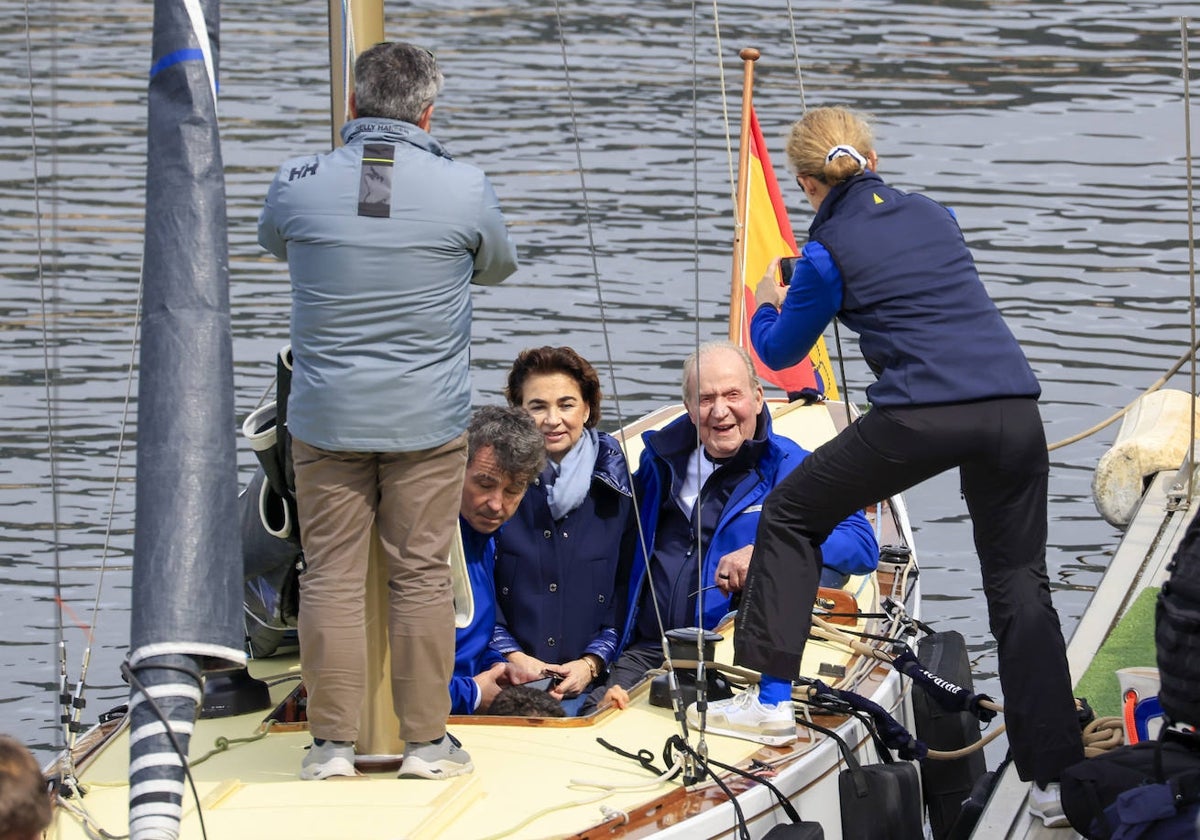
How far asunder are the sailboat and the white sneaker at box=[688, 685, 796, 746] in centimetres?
3

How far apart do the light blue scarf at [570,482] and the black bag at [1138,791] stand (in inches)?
60.0

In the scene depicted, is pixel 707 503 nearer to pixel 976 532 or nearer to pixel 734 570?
pixel 734 570

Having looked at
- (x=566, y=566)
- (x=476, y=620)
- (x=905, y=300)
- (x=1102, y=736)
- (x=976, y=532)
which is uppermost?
(x=905, y=300)

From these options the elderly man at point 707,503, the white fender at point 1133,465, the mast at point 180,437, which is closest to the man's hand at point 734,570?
the elderly man at point 707,503

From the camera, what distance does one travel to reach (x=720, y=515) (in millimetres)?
5738

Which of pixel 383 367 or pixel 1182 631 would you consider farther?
pixel 383 367

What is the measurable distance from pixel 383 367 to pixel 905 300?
138 cm

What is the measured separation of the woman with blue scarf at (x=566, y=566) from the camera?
5535 mm

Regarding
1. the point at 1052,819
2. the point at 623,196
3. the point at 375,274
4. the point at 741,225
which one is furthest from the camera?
the point at 623,196

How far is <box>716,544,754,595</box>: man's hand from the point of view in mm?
5508

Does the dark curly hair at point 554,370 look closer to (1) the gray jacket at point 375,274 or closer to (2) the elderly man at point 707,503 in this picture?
(2) the elderly man at point 707,503

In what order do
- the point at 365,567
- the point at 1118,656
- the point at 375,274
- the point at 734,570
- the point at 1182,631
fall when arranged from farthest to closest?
1. the point at 1118,656
2. the point at 734,570
3. the point at 365,567
4. the point at 375,274
5. the point at 1182,631

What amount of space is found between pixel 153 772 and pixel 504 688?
8.59 feet

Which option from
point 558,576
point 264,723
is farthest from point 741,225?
point 264,723
